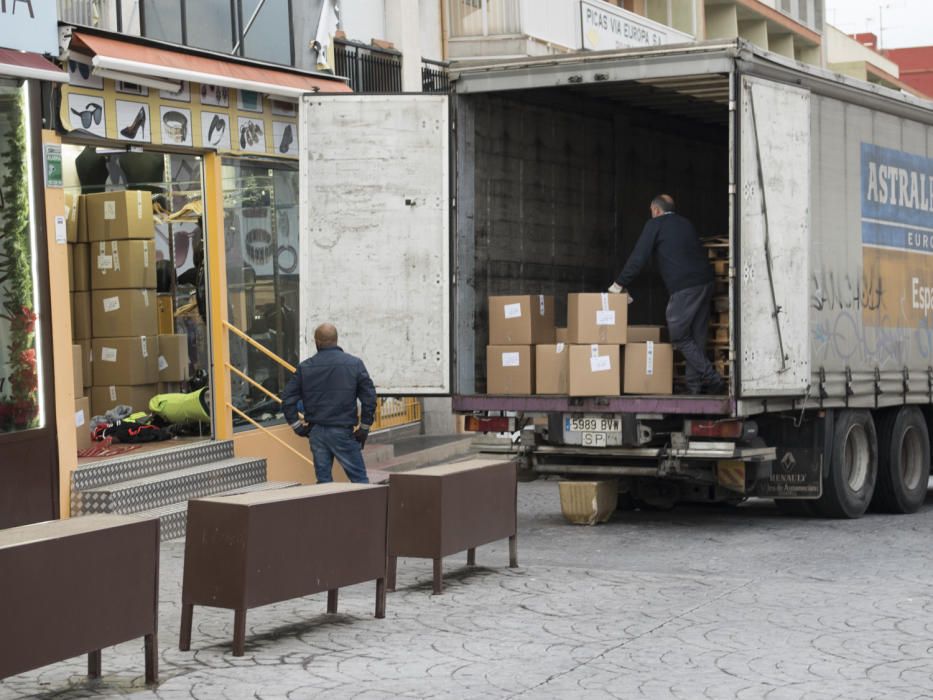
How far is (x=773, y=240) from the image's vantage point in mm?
12195

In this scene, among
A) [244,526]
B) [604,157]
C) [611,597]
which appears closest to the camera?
[244,526]

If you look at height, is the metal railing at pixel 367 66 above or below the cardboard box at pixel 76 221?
above

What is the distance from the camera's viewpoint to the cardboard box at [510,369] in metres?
13.2

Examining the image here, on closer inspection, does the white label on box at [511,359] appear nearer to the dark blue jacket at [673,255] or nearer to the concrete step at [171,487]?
the dark blue jacket at [673,255]

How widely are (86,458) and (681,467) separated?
16.1 feet

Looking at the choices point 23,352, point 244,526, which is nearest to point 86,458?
point 23,352

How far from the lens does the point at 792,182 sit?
40.8ft

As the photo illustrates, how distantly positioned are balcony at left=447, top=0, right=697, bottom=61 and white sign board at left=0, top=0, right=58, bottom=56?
1119 cm

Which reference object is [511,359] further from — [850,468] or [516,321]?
[850,468]

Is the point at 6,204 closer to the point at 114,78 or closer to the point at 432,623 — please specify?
the point at 114,78

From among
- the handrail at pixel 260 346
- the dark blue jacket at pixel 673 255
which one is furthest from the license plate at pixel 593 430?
the handrail at pixel 260 346

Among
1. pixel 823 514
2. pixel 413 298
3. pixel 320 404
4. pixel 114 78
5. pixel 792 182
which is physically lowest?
pixel 823 514

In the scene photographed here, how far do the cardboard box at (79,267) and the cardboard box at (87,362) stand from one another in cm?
51

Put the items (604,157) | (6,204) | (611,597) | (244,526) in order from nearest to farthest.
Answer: (244,526)
(611,597)
(6,204)
(604,157)
